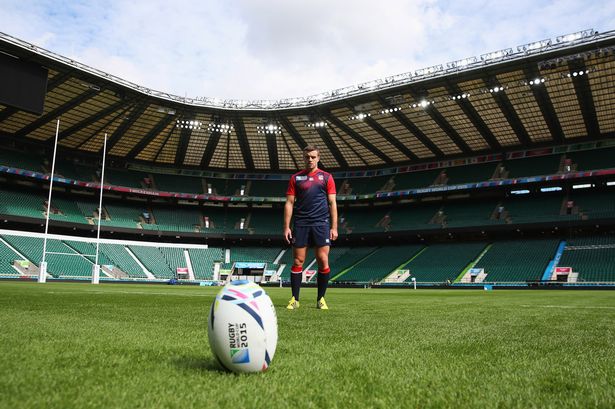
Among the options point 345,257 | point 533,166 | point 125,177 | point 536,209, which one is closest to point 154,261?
point 125,177

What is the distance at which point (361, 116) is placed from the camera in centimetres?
4212

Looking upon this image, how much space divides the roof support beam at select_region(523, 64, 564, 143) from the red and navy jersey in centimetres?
3078

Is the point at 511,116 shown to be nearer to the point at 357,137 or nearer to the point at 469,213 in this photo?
the point at 469,213

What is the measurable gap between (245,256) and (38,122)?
26789mm

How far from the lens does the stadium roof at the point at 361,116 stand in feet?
108

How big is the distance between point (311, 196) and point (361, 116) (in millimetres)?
35940

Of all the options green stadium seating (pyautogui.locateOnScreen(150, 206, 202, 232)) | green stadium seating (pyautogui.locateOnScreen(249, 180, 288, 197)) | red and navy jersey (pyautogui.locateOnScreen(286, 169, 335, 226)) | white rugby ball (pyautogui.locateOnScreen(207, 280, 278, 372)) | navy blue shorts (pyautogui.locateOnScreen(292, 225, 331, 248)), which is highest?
green stadium seating (pyautogui.locateOnScreen(249, 180, 288, 197))

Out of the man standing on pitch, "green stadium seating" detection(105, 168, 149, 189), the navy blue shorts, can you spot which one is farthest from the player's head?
"green stadium seating" detection(105, 168, 149, 189)

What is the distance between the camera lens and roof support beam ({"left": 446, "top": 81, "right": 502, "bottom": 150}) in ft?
119

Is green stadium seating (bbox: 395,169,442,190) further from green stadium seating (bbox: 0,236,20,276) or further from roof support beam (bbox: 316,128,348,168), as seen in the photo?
green stadium seating (bbox: 0,236,20,276)

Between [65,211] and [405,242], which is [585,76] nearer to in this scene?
[405,242]

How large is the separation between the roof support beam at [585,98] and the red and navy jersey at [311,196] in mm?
31505

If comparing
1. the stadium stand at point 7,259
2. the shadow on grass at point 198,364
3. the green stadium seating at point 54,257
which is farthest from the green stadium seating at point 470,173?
the shadow on grass at point 198,364

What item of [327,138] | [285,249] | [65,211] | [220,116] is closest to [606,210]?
[327,138]
